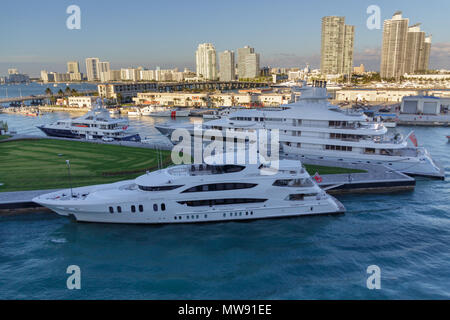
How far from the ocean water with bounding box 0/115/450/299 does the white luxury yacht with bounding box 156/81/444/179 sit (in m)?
8.65

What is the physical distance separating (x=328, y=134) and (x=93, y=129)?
113 feet

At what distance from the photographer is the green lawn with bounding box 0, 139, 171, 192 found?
2395 cm

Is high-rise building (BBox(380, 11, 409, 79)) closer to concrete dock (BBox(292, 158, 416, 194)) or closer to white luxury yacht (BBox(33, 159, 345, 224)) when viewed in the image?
concrete dock (BBox(292, 158, 416, 194))

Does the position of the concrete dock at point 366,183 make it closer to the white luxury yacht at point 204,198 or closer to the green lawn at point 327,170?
the green lawn at point 327,170

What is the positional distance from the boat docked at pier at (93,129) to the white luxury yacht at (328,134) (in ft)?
58.4

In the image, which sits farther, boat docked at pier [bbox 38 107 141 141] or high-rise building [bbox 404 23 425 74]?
high-rise building [bbox 404 23 425 74]

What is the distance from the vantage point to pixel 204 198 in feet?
61.3

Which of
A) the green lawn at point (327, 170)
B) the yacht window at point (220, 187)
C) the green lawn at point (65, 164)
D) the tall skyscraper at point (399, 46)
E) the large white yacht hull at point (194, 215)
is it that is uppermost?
the tall skyscraper at point (399, 46)

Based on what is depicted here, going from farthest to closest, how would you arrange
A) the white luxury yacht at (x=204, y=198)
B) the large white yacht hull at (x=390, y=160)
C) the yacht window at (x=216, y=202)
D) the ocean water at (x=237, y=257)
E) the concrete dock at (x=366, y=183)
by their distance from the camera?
the large white yacht hull at (x=390, y=160)
the concrete dock at (x=366, y=183)
the yacht window at (x=216, y=202)
the white luxury yacht at (x=204, y=198)
the ocean water at (x=237, y=257)

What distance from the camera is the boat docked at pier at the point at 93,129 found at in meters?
46.9

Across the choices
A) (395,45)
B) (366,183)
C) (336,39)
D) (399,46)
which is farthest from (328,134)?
(399,46)

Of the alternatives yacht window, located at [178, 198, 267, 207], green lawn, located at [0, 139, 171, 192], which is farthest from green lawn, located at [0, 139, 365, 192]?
yacht window, located at [178, 198, 267, 207]

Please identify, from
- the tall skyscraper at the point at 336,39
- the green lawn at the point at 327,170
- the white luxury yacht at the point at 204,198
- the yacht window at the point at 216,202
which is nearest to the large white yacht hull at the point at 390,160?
the green lawn at the point at 327,170

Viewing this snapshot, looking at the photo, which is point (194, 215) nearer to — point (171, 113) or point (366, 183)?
point (366, 183)
